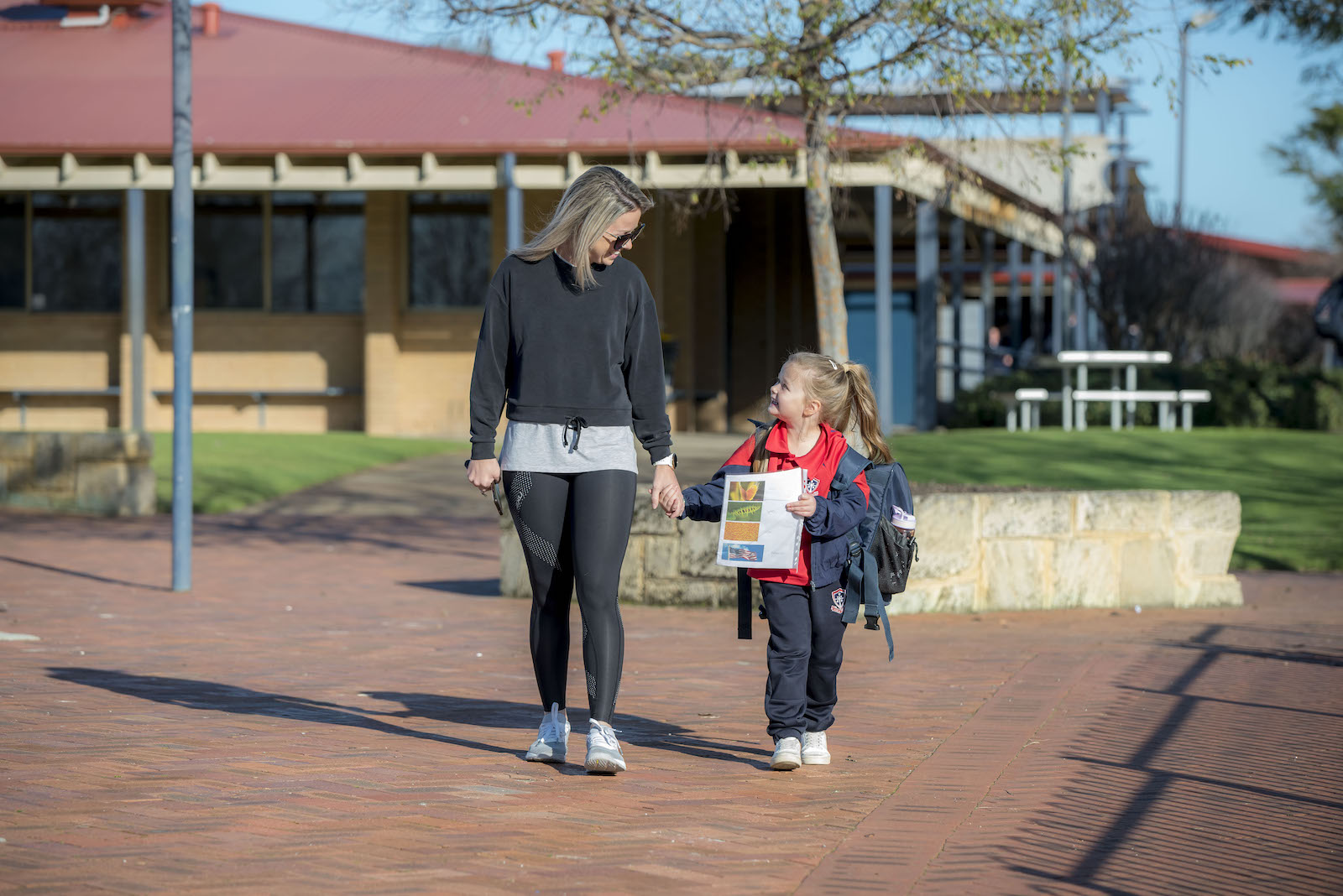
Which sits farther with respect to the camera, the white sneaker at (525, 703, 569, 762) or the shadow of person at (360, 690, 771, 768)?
the shadow of person at (360, 690, 771, 768)

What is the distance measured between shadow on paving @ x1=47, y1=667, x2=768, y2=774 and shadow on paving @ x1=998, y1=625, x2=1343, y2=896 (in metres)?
1.13

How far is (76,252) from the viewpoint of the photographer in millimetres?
23219

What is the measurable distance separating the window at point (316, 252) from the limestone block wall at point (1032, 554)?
1446 centimetres

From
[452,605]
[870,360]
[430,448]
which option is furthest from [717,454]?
[452,605]

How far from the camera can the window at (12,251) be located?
2320 centimetres

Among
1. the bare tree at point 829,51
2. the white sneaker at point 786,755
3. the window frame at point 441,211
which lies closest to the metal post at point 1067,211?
the bare tree at point 829,51

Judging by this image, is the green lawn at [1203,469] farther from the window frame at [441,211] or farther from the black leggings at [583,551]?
the black leggings at [583,551]

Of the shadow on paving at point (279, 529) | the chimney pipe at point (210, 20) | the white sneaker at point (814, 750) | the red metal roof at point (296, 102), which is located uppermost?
the chimney pipe at point (210, 20)

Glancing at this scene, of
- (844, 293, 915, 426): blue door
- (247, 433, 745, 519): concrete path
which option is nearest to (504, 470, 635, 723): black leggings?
(247, 433, 745, 519): concrete path

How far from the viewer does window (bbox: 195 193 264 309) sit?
23.0 m

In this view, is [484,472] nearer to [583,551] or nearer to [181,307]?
[583,551]

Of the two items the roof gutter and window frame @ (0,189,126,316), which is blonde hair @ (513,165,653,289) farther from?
the roof gutter

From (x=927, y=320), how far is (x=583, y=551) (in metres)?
18.1

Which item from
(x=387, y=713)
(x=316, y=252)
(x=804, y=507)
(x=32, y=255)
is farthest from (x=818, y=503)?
(x=32, y=255)
